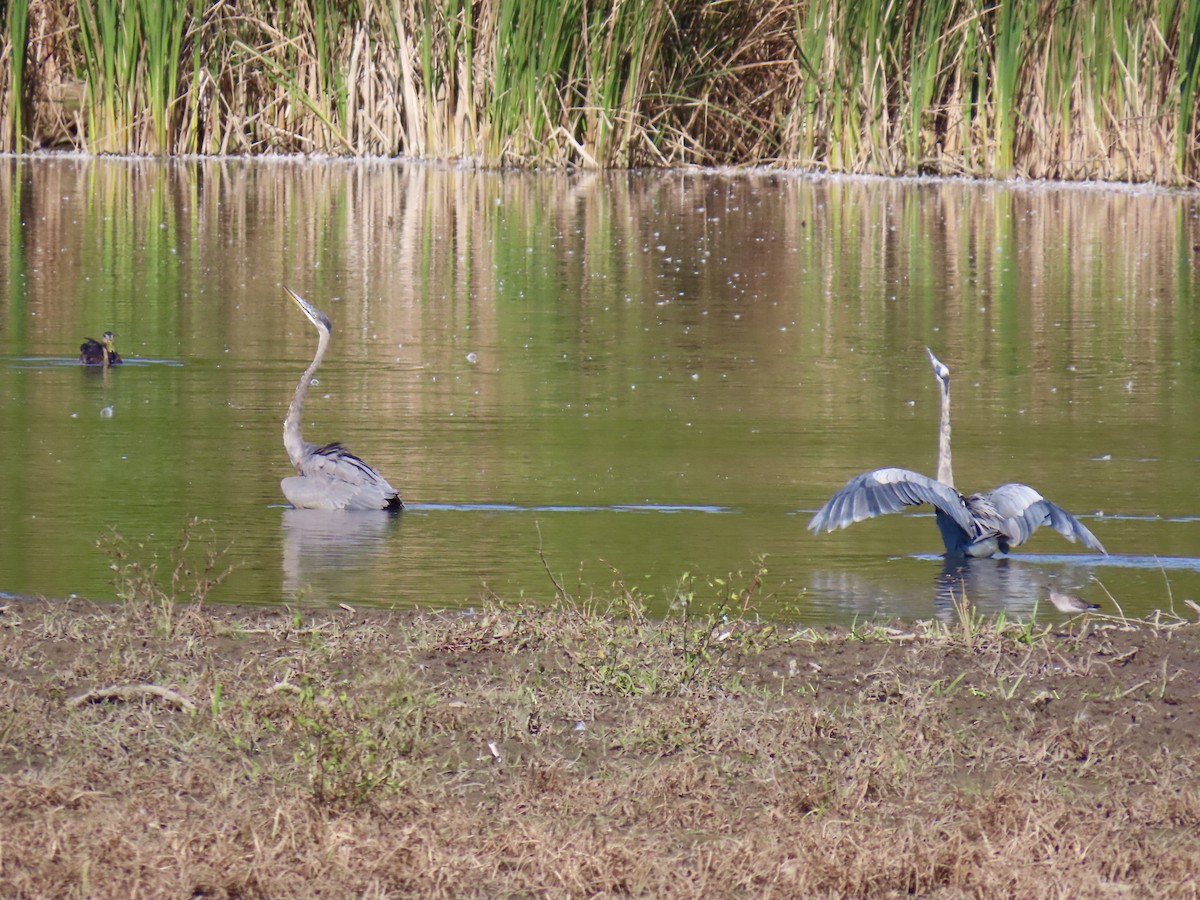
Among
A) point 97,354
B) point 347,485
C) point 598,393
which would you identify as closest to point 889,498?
point 347,485

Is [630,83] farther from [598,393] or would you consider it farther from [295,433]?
A: [295,433]

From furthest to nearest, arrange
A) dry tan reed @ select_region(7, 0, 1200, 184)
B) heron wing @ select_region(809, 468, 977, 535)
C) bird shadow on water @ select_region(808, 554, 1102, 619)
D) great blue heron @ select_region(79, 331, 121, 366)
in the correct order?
dry tan reed @ select_region(7, 0, 1200, 184) → great blue heron @ select_region(79, 331, 121, 366) → heron wing @ select_region(809, 468, 977, 535) → bird shadow on water @ select_region(808, 554, 1102, 619)

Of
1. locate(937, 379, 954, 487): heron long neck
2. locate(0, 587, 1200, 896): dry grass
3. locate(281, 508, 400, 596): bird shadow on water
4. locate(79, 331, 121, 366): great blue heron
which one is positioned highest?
locate(79, 331, 121, 366): great blue heron

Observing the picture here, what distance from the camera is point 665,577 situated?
6074 mm

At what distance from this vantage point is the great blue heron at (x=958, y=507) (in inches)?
240

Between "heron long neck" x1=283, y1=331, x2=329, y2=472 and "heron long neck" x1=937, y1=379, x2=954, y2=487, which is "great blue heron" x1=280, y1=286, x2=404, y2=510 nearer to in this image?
"heron long neck" x1=283, y1=331, x2=329, y2=472

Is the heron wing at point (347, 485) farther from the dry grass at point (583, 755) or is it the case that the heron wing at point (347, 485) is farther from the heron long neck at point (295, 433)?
the dry grass at point (583, 755)

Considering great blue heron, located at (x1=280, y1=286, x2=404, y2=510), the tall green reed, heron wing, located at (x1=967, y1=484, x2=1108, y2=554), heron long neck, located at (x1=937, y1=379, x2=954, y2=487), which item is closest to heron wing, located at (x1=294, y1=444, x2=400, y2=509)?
great blue heron, located at (x1=280, y1=286, x2=404, y2=510)

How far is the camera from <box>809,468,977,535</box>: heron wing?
609cm

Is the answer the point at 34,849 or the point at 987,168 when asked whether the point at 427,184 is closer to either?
the point at 987,168

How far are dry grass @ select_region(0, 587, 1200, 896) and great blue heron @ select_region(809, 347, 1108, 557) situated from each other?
73 cm

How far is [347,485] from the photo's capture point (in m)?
7.01

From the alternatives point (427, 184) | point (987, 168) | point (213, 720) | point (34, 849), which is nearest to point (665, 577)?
point (213, 720)

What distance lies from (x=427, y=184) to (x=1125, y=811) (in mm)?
17772
